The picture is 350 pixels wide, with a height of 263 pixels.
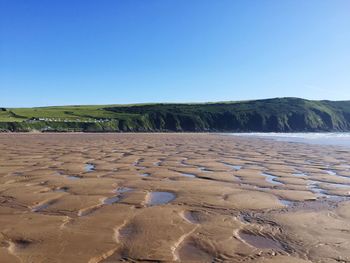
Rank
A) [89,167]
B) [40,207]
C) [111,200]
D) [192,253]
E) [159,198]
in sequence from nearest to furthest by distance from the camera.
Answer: [192,253]
[40,207]
[111,200]
[159,198]
[89,167]

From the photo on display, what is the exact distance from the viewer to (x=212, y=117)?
98938 mm

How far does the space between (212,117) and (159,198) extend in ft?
300

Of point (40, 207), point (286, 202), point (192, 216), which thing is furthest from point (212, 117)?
point (192, 216)

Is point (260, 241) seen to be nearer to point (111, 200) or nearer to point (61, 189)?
point (111, 200)

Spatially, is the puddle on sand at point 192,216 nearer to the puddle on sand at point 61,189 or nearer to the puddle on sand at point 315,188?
the puddle on sand at point 61,189

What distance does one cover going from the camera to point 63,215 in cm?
661

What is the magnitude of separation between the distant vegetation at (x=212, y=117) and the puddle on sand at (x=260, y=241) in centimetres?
6744

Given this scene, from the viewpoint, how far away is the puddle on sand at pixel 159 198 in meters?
7.85

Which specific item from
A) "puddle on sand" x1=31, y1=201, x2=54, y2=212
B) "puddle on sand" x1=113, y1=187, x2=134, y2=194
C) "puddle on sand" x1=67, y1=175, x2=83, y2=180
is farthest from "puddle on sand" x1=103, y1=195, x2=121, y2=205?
"puddle on sand" x1=67, y1=175, x2=83, y2=180

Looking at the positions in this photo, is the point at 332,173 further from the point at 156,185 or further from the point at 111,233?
the point at 111,233

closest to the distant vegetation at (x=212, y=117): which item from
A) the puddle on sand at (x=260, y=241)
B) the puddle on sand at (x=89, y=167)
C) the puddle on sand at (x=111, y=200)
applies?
the puddle on sand at (x=89, y=167)

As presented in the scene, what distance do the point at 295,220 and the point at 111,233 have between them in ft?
10.5

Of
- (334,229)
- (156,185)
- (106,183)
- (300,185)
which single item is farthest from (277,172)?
(334,229)

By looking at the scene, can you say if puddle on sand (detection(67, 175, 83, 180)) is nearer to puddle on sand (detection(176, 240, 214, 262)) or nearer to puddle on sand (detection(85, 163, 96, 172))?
puddle on sand (detection(85, 163, 96, 172))
